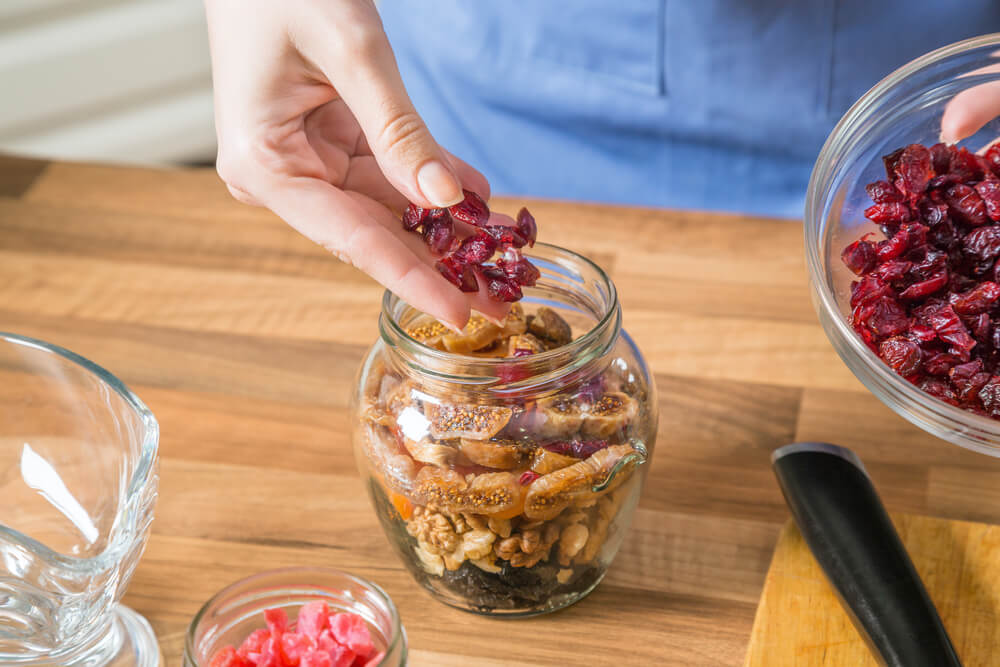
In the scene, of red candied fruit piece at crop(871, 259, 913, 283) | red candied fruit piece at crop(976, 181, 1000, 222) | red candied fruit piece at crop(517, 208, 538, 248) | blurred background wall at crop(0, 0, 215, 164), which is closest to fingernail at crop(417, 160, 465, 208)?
red candied fruit piece at crop(517, 208, 538, 248)

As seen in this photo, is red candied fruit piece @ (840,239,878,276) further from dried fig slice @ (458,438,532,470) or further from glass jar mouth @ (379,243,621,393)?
dried fig slice @ (458,438,532,470)

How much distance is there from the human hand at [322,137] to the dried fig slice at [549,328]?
0.14ft

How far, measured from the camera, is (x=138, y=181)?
1.68 m

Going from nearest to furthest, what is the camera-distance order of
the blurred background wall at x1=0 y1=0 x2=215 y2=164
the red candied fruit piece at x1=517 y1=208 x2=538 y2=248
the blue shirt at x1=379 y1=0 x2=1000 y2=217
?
1. the red candied fruit piece at x1=517 y1=208 x2=538 y2=248
2. the blue shirt at x1=379 y1=0 x2=1000 y2=217
3. the blurred background wall at x1=0 y1=0 x2=215 y2=164

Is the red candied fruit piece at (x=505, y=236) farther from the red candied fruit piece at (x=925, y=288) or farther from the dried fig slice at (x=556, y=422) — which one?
the red candied fruit piece at (x=925, y=288)

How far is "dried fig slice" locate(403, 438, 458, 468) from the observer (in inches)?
34.6

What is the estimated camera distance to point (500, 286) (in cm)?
95

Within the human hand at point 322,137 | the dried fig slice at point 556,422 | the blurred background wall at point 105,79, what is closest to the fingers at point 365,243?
the human hand at point 322,137

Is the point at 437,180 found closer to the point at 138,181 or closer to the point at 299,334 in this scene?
the point at 299,334

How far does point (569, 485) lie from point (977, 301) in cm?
43

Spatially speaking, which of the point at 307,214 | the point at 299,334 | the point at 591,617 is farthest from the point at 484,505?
the point at 299,334

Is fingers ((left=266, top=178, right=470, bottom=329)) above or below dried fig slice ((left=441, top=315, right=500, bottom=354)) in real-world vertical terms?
above

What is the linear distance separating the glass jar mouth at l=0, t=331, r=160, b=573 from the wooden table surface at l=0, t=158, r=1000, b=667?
0.63 feet

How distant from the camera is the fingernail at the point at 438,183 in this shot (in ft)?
2.91
